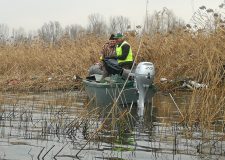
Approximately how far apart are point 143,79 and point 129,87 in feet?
3.29

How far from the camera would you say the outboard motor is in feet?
39.8

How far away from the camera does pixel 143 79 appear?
12188mm

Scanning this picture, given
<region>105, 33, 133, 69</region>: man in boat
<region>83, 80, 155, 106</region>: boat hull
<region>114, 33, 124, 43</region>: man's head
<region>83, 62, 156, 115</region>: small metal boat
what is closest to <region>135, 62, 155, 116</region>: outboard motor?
<region>83, 62, 156, 115</region>: small metal boat

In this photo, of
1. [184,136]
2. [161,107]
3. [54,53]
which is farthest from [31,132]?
[54,53]

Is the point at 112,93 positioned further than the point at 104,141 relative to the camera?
Yes

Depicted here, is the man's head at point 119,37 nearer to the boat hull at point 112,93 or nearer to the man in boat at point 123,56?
the man in boat at point 123,56

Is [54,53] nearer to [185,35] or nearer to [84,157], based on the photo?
[185,35]

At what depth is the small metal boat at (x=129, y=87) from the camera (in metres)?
12.2

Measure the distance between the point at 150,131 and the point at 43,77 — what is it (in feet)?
43.5

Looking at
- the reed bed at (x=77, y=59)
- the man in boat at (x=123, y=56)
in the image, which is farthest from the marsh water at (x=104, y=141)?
the man in boat at (x=123, y=56)

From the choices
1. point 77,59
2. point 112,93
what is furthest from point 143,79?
point 77,59

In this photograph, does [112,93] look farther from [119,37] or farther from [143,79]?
[119,37]

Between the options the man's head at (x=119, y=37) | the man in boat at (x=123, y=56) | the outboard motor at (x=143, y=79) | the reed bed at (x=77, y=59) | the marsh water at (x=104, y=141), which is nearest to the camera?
the marsh water at (x=104, y=141)

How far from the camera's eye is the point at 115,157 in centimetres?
675
